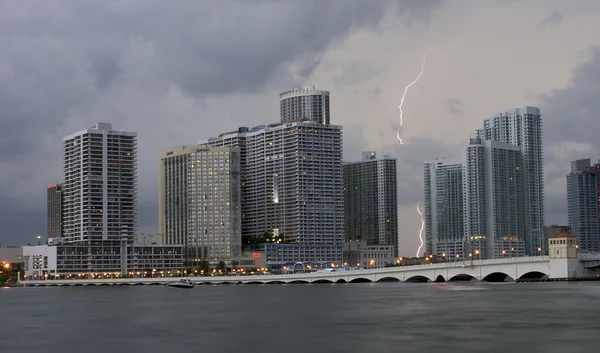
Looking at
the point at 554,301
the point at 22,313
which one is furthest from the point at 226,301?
the point at 554,301

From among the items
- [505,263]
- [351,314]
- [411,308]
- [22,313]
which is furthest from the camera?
[505,263]

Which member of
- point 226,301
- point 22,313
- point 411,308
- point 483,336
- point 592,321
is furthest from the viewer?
point 226,301

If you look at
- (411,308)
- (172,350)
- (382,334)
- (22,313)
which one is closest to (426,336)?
(382,334)

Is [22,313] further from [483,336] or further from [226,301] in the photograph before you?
[483,336]

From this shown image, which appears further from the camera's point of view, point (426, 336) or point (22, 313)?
point (22, 313)

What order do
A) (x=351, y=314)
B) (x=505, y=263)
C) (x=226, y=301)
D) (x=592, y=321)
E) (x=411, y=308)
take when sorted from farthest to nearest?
(x=505, y=263)
(x=226, y=301)
(x=411, y=308)
(x=351, y=314)
(x=592, y=321)

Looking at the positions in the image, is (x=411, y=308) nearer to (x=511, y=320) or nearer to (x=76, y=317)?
(x=511, y=320)
